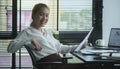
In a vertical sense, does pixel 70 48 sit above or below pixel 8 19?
below

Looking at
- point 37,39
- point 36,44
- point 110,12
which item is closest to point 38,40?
point 37,39

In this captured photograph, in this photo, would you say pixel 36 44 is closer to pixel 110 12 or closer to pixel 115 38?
pixel 115 38

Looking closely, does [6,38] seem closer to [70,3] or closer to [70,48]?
[70,3]

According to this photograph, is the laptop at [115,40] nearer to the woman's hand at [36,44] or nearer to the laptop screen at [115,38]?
the laptop screen at [115,38]

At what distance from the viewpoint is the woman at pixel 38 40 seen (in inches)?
99.7

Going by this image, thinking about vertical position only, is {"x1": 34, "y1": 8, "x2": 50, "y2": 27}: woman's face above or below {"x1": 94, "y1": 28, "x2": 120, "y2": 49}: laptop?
above

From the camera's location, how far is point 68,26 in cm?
415

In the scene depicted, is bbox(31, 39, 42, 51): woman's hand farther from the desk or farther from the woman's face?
the desk

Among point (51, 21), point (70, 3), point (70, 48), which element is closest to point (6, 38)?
point (51, 21)

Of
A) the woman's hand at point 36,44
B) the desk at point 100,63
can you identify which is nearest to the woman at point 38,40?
the woman's hand at point 36,44

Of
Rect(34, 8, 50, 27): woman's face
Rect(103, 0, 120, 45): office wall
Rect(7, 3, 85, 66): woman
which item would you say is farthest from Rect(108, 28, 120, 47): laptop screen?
Rect(34, 8, 50, 27): woman's face

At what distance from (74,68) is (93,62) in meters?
0.44

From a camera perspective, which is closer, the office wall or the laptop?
the laptop

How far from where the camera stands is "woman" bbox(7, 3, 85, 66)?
253 cm
